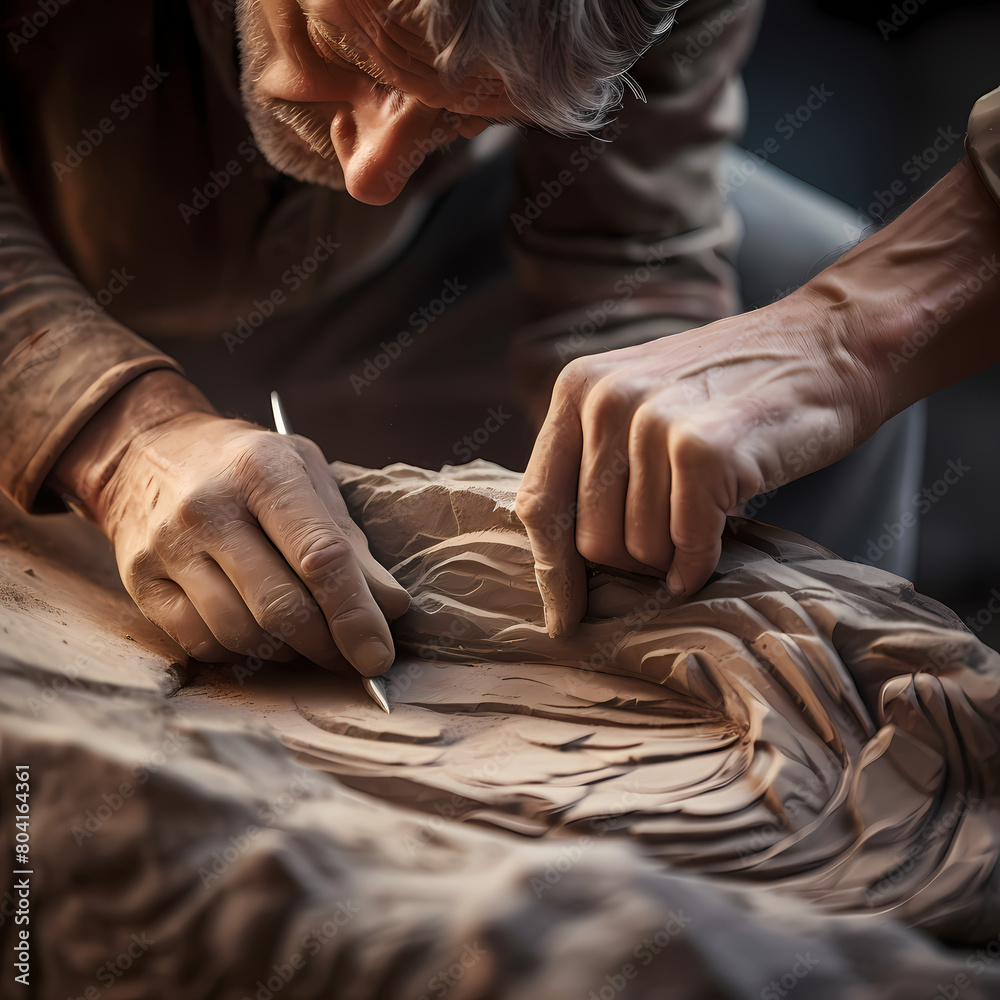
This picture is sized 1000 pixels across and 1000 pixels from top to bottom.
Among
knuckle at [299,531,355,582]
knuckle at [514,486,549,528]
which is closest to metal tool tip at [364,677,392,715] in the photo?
knuckle at [299,531,355,582]

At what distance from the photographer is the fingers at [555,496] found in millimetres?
968

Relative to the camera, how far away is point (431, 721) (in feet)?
3.15

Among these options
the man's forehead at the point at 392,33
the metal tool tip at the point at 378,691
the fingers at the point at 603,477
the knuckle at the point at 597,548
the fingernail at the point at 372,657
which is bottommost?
the metal tool tip at the point at 378,691

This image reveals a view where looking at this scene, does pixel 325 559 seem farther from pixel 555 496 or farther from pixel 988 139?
pixel 988 139

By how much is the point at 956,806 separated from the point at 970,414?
182 cm

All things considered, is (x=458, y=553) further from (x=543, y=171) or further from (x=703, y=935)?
(x=543, y=171)

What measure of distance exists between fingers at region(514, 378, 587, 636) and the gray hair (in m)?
0.35

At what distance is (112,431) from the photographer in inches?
51.2

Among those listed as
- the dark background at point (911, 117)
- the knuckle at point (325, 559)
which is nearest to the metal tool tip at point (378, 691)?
the knuckle at point (325, 559)

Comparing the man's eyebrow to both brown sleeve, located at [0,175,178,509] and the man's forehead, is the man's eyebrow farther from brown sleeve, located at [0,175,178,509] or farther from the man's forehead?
brown sleeve, located at [0,175,178,509]

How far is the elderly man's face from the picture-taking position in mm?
938

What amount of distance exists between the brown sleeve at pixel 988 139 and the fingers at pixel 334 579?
88cm

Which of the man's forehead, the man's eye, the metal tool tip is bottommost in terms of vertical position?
the metal tool tip

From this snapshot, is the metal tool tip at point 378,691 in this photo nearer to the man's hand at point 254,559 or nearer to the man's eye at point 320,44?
the man's hand at point 254,559
